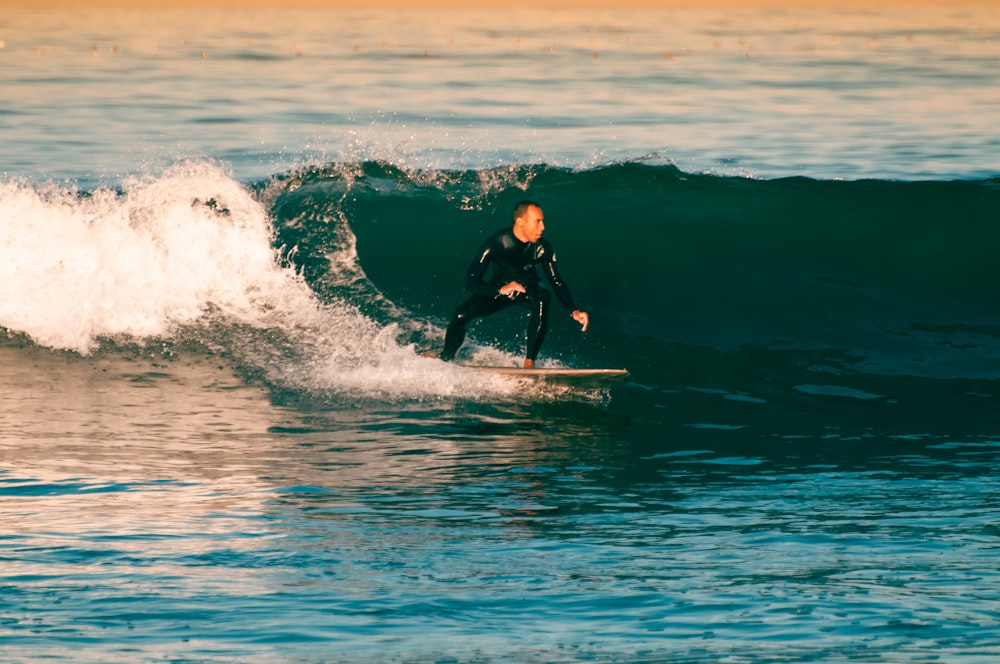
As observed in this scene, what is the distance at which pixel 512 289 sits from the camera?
10.5 m

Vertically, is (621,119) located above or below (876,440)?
above

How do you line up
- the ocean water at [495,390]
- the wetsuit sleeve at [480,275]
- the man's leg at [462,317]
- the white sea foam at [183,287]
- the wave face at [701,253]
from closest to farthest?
the ocean water at [495,390], the wetsuit sleeve at [480,275], the man's leg at [462,317], the white sea foam at [183,287], the wave face at [701,253]

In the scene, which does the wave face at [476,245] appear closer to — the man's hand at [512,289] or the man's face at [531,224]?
the man's hand at [512,289]

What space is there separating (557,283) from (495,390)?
1058 mm

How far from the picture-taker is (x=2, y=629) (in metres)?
6.08

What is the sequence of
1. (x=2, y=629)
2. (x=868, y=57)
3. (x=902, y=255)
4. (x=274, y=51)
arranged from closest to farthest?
(x=2, y=629)
(x=902, y=255)
(x=868, y=57)
(x=274, y=51)

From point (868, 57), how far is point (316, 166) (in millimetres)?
24067

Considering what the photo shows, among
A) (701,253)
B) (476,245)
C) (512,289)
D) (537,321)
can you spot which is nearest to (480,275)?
(512,289)

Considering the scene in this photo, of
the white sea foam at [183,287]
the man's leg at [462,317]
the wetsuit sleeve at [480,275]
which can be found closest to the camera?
the wetsuit sleeve at [480,275]

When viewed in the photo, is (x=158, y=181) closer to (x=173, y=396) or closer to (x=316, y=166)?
(x=316, y=166)

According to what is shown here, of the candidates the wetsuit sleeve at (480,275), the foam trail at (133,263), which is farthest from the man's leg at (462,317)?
the foam trail at (133,263)

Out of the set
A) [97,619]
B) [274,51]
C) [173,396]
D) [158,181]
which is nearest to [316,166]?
[158,181]

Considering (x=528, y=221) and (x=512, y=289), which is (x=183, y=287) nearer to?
(x=512, y=289)

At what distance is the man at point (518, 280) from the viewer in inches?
413
